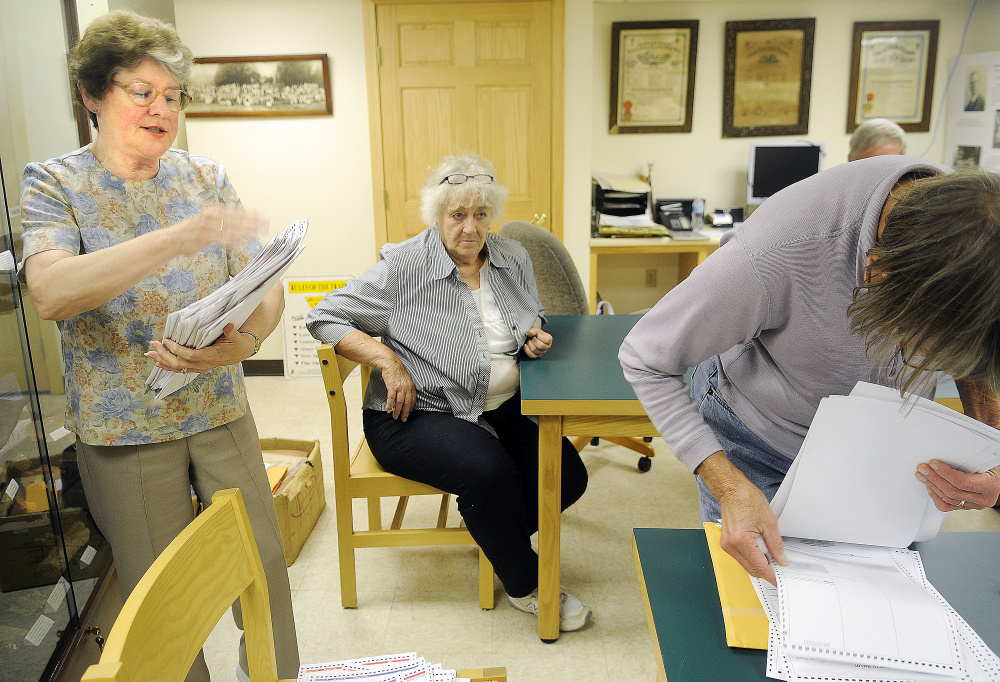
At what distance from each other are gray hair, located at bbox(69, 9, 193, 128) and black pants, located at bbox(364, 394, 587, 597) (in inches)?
43.0

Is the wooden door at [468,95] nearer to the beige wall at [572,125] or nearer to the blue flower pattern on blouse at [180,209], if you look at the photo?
the beige wall at [572,125]

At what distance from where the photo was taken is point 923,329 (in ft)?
2.52

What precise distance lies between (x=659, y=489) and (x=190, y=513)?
199cm

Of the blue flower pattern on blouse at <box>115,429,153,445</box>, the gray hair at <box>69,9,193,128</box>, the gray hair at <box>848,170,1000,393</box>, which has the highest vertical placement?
the gray hair at <box>69,9,193,128</box>

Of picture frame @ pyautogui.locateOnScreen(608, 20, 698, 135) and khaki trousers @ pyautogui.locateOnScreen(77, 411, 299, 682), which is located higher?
picture frame @ pyautogui.locateOnScreen(608, 20, 698, 135)

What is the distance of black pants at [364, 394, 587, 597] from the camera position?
1900 mm

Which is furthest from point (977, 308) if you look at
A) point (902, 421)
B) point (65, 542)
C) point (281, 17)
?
point (281, 17)

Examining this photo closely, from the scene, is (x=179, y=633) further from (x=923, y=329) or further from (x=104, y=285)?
(x=923, y=329)

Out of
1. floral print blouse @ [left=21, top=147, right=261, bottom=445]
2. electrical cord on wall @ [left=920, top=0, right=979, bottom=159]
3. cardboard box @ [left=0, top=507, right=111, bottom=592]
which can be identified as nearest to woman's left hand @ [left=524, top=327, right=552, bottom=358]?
floral print blouse @ [left=21, top=147, right=261, bottom=445]

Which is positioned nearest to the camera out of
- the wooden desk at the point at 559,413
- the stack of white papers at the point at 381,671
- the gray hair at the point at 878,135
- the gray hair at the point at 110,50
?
the stack of white papers at the point at 381,671

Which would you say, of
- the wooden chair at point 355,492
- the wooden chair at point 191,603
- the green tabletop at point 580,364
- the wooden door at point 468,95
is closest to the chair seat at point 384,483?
the wooden chair at point 355,492

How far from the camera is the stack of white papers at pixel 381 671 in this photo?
3.60ft

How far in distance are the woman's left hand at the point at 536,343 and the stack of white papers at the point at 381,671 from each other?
1101mm

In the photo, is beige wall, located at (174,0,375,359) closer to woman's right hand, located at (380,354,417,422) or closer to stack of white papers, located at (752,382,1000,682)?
woman's right hand, located at (380,354,417,422)
